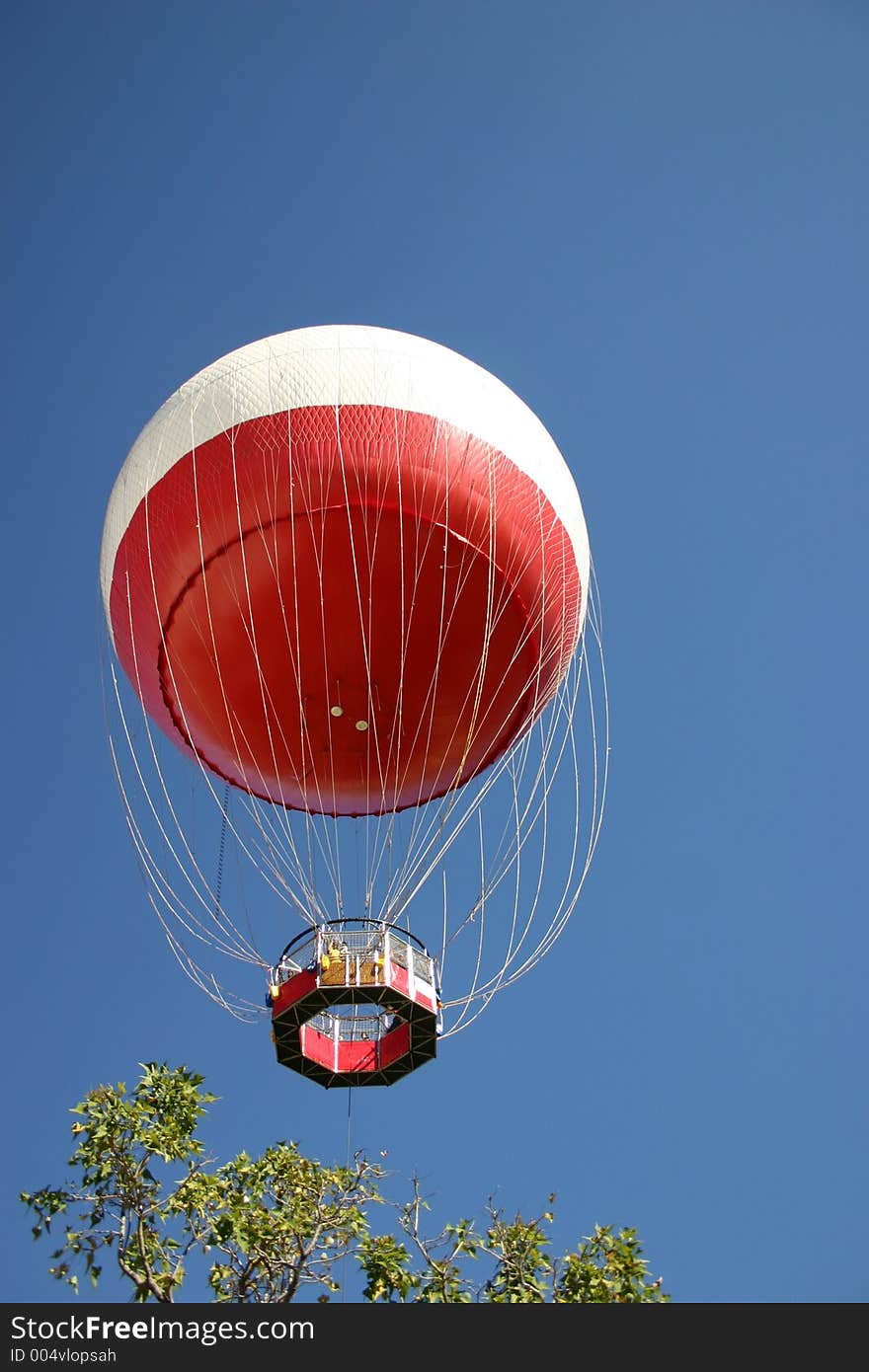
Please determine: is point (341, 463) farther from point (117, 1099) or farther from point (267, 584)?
point (117, 1099)

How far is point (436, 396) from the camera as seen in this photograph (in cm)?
1808

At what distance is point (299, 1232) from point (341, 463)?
928cm

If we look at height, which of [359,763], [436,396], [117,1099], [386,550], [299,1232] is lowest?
[299,1232]

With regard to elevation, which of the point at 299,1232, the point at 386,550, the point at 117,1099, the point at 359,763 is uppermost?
the point at 386,550

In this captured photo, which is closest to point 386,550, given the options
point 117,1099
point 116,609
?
point 116,609

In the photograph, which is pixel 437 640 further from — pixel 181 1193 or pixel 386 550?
pixel 181 1193

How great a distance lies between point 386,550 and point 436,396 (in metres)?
2.31
